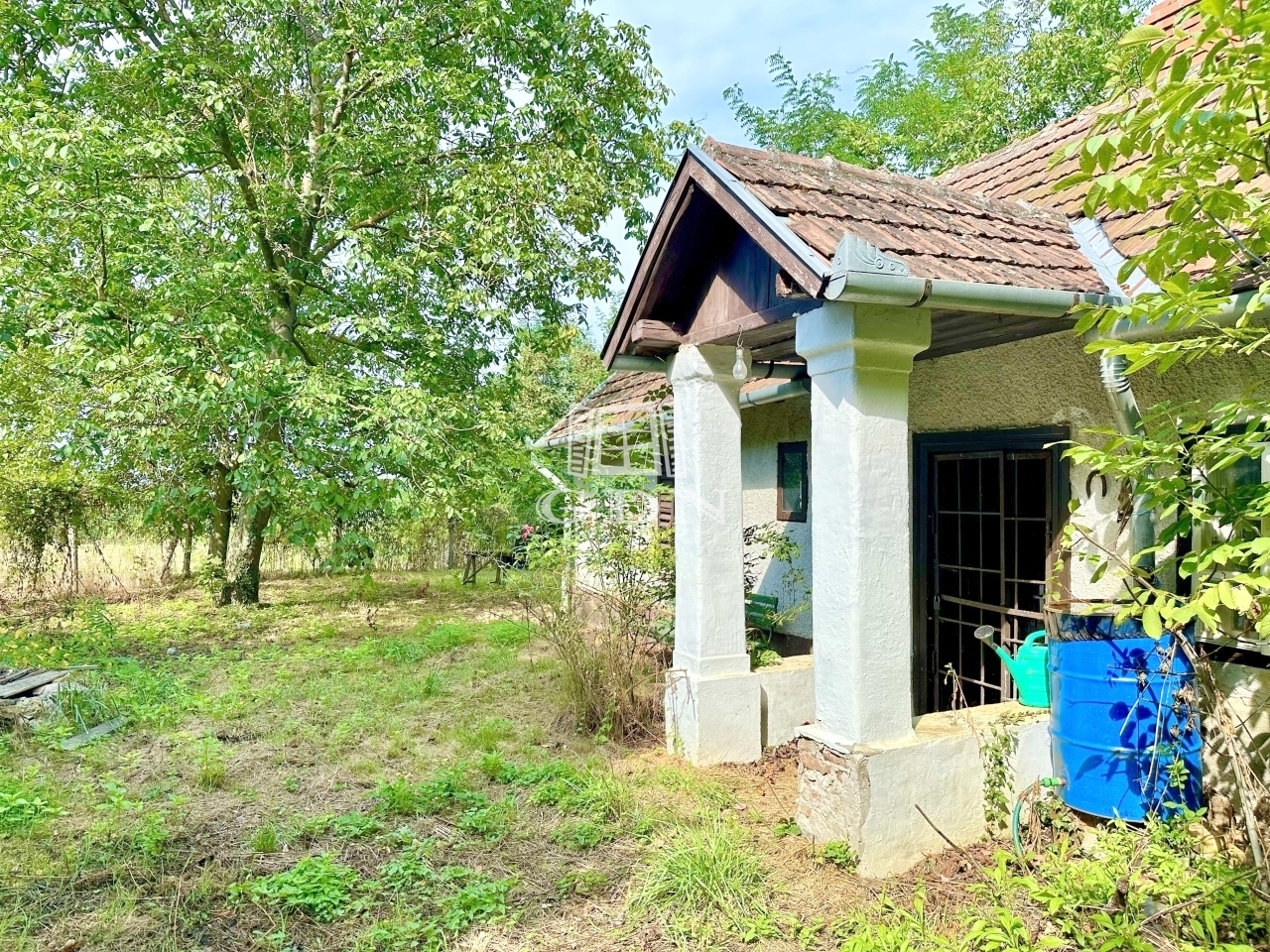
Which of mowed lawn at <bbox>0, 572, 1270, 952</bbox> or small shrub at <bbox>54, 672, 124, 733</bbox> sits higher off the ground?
small shrub at <bbox>54, 672, 124, 733</bbox>

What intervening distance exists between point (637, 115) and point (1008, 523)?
10.3m

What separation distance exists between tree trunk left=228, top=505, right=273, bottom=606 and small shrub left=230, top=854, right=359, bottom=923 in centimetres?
971

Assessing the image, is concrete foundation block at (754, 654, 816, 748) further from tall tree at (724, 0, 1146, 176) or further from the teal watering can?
tall tree at (724, 0, 1146, 176)

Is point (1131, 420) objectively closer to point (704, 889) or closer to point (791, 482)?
point (704, 889)

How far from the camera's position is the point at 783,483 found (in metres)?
7.12

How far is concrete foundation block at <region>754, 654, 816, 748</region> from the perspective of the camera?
211 inches

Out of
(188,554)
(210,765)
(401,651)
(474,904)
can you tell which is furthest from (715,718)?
(188,554)

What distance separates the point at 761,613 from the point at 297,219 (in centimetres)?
918

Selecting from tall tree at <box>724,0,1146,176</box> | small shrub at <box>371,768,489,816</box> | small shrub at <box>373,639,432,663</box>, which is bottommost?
small shrub at <box>371,768,489,816</box>

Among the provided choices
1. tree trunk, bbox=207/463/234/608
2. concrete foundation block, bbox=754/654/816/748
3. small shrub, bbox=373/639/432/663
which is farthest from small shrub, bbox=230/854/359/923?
tree trunk, bbox=207/463/234/608

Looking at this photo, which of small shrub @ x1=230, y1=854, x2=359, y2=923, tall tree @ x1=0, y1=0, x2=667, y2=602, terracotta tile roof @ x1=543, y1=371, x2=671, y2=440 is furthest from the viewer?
tall tree @ x1=0, y1=0, x2=667, y2=602

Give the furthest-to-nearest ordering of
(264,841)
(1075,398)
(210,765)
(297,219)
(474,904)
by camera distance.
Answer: (297,219), (210,765), (1075,398), (264,841), (474,904)

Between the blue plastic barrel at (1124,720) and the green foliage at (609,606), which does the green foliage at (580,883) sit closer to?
the green foliage at (609,606)

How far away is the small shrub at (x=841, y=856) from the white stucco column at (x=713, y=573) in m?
1.38
